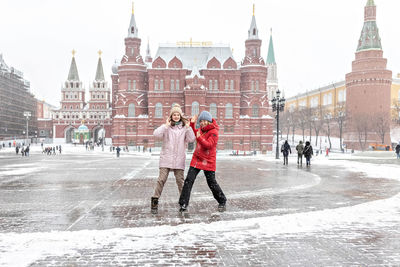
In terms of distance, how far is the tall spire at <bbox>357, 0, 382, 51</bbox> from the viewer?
67188mm

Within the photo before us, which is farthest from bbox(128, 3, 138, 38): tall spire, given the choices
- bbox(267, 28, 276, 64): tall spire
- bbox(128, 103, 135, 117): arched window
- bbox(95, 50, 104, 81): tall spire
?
bbox(267, 28, 276, 64): tall spire

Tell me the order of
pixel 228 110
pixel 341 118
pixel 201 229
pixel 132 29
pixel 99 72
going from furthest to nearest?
1. pixel 99 72
2. pixel 341 118
3. pixel 132 29
4. pixel 228 110
5. pixel 201 229

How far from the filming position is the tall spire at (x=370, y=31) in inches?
2645

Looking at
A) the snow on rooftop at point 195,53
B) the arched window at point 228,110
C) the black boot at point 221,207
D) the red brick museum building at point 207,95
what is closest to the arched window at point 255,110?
the red brick museum building at point 207,95

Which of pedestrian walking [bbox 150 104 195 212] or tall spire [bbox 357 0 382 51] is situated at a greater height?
tall spire [bbox 357 0 382 51]

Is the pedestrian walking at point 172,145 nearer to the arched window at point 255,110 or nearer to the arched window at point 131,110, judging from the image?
the arched window at point 255,110

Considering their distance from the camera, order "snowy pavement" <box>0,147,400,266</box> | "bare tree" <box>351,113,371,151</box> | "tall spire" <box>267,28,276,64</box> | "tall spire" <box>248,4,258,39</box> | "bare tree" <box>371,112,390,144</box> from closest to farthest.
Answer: "snowy pavement" <box>0,147,400,266</box>
"tall spire" <box>248,4,258,39</box>
"bare tree" <box>371,112,390,144</box>
"bare tree" <box>351,113,371,151</box>
"tall spire" <box>267,28,276,64</box>

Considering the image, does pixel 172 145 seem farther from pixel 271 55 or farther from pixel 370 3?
pixel 271 55

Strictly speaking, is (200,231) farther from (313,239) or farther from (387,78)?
(387,78)

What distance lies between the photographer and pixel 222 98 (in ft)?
183

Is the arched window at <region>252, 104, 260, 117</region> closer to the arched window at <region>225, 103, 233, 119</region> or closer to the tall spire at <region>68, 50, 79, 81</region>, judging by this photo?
the arched window at <region>225, 103, 233, 119</region>

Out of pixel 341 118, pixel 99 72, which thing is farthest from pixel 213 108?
pixel 99 72

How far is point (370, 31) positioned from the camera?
6806cm

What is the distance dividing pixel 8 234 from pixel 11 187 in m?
6.42
